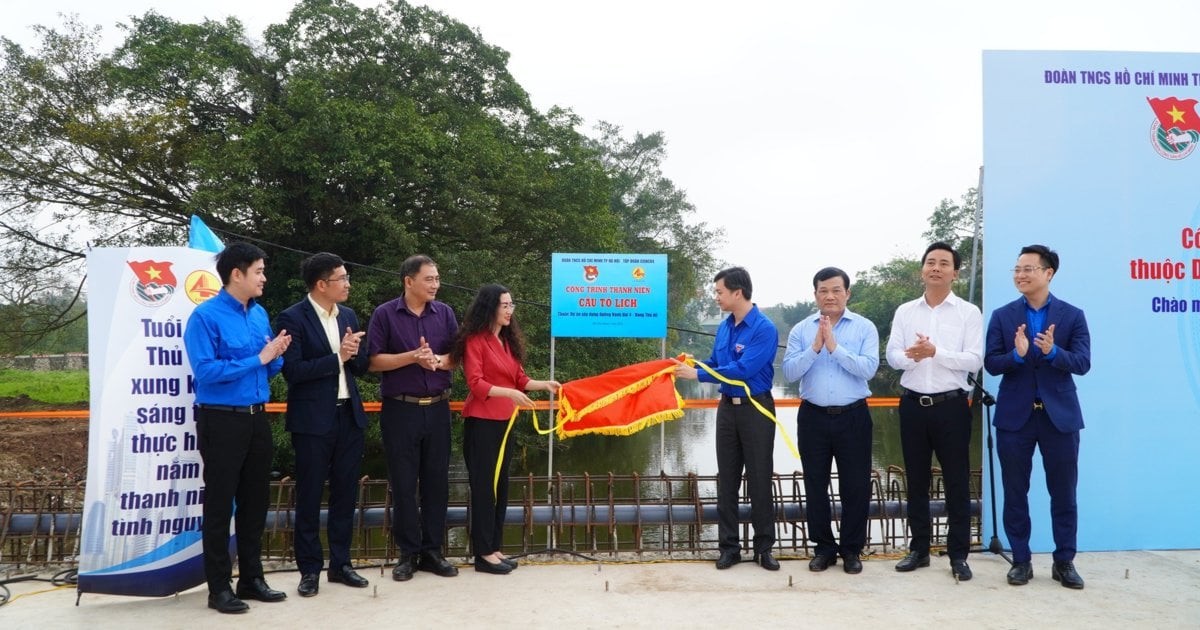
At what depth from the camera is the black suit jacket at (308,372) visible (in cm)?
366

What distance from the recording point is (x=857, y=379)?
4.16m

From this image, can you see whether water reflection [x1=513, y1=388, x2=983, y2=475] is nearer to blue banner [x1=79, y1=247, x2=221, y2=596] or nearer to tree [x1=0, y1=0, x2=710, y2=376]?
tree [x1=0, y1=0, x2=710, y2=376]

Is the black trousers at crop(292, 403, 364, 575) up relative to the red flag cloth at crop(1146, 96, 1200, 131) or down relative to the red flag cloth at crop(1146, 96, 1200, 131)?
down

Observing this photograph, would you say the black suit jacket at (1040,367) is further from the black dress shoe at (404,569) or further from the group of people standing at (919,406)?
the black dress shoe at (404,569)

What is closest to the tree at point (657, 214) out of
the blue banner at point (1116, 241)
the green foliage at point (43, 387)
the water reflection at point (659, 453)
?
the water reflection at point (659, 453)

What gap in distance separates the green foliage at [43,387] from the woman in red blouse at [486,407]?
1604 centimetres

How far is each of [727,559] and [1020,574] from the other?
4.91ft

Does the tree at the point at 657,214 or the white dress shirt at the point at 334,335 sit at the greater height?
the tree at the point at 657,214

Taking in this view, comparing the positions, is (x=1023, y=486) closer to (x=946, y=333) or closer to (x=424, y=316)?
(x=946, y=333)

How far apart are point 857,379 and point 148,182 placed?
13.5 m

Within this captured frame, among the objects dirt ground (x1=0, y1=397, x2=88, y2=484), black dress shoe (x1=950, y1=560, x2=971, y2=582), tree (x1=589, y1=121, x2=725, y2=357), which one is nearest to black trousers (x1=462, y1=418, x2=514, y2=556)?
black dress shoe (x1=950, y1=560, x2=971, y2=582)

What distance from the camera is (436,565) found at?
407cm

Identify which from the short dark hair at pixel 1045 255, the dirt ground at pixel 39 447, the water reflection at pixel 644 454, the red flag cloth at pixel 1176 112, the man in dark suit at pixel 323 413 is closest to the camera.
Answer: the man in dark suit at pixel 323 413

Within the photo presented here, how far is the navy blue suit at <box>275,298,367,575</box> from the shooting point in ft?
12.1
